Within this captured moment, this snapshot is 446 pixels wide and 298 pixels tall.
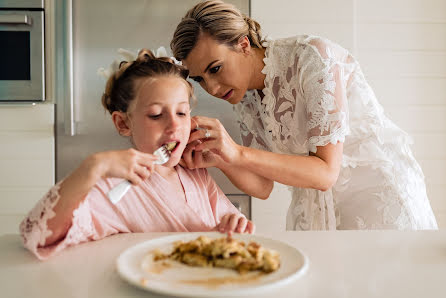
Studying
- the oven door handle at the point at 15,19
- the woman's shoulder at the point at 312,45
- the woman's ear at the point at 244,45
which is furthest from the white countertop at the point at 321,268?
the oven door handle at the point at 15,19

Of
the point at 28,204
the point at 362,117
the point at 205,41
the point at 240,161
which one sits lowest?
the point at 28,204

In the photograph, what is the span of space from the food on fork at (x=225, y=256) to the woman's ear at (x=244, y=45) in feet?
2.94

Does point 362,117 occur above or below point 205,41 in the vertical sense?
below

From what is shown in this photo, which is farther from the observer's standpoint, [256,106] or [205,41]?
[256,106]

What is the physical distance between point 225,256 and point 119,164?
30cm

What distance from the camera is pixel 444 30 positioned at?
2.38 meters

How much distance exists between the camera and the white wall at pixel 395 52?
2.35 m

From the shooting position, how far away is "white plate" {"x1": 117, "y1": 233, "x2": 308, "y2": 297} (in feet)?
2.11

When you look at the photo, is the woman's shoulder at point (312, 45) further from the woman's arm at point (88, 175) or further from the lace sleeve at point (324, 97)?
the woman's arm at point (88, 175)

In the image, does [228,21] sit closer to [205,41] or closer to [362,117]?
[205,41]

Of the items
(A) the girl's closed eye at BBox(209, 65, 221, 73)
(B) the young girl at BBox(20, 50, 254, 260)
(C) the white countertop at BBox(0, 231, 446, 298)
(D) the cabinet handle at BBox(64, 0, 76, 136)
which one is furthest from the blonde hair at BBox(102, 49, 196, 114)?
(D) the cabinet handle at BBox(64, 0, 76, 136)

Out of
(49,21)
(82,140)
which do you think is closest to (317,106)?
(82,140)

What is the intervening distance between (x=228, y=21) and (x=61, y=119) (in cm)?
114

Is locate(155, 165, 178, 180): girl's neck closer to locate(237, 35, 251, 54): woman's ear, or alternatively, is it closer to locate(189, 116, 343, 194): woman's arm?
locate(189, 116, 343, 194): woman's arm
